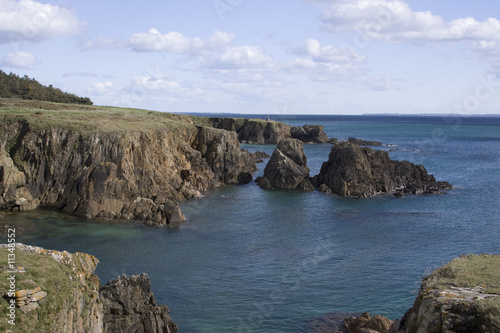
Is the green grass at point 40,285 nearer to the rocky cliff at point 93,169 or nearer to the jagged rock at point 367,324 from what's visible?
the jagged rock at point 367,324

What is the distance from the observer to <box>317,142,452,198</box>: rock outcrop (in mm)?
72500

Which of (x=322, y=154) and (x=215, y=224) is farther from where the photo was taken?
(x=322, y=154)

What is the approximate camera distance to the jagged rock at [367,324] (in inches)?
1097

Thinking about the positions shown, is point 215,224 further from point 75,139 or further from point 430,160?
point 430,160

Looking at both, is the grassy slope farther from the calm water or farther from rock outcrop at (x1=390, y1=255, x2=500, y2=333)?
the calm water

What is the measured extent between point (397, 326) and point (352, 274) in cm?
1808

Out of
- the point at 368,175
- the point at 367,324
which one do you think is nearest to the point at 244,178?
the point at 368,175

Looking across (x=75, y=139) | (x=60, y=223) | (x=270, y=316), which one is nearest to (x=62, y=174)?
(x=75, y=139)

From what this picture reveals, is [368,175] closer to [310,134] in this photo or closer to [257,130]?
[257,130]

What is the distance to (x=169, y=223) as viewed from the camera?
174 feet

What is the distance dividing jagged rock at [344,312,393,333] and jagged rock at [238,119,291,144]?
124m

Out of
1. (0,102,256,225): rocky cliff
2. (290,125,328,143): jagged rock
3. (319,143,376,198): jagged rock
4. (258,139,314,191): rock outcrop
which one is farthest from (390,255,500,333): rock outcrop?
(290,125,328,143): jagged rock

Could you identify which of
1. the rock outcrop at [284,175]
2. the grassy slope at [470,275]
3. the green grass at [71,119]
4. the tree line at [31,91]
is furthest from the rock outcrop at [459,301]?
the tree line at [31,91]

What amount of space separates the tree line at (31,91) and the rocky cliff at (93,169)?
Answer: 88.8 feet
